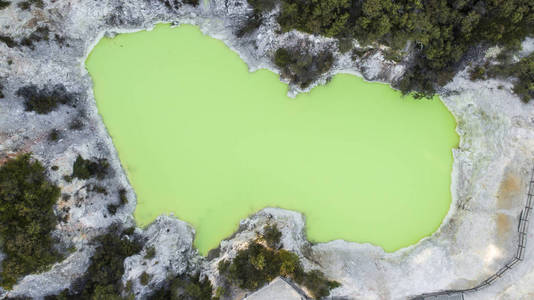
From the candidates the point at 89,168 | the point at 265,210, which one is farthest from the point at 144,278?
the point at 265,210

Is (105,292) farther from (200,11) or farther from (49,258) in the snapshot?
(200,11)

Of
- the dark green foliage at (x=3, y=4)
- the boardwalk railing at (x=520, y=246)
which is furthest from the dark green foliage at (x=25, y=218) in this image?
the boardwalk railing at (x=520, y=246)

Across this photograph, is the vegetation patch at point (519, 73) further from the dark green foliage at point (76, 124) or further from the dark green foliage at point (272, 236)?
the dark green foliage at point (76, 124)

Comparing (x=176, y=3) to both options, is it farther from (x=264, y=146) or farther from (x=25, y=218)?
(x=25, y=218)

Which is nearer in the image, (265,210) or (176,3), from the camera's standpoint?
(176,3)

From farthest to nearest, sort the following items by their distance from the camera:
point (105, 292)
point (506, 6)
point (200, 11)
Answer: point (200, 11)
point (105, 292)
point (506, 6)

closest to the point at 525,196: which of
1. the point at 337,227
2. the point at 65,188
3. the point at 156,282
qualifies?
the point at 337,227
